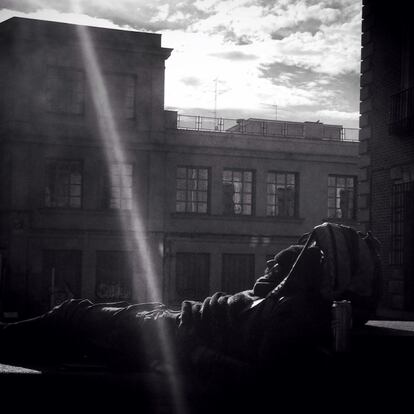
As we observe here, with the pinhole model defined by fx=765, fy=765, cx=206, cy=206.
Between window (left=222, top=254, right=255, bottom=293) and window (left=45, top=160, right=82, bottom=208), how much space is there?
20.2 ft

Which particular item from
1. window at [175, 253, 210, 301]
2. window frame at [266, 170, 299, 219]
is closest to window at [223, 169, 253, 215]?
window frame at [266, 170, 299, 219]

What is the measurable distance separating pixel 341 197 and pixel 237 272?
18.7 ft

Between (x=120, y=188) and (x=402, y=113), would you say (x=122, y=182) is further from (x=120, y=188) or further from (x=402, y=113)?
(x=402, y=113)

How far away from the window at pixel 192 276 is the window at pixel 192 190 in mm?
1927

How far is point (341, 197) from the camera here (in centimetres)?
3194

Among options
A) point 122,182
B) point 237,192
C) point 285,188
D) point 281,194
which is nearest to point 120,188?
point 122,182

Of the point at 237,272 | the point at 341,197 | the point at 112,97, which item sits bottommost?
the point at 237,272

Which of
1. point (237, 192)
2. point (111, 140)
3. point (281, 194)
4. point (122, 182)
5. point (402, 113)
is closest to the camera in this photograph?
point (402, 113)

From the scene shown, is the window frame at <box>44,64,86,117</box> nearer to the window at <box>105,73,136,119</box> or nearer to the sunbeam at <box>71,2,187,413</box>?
the sunbeam at <box>71,2,187,413</box>

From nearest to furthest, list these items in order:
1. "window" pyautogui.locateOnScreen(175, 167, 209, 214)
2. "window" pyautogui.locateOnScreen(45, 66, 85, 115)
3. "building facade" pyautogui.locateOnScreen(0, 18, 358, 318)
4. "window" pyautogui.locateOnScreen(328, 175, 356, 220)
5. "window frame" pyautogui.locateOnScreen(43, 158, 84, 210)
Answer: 1. "building facade" pyautogui.locateOnScreen(0, 18, 358, 318)
2. "window frame" pyautogui.locateOnScreen(43, 158, 84, 210)
3. "window" pyautogui.locateOnScreen(45, 66, 85, 115)
4. "window" pyautogui.locateOnScreen(175, 167, 209, 214)
5. "window" pyautogui.locateOnScreen(328, 175, 356, 220)

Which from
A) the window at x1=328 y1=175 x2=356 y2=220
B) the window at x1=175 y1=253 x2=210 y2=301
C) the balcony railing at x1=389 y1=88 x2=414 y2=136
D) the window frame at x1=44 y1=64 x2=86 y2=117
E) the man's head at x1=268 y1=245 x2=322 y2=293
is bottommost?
the window at x1=175 y1=253 x2=210 y2=301

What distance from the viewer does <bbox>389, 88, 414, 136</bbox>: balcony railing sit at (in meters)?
13.3

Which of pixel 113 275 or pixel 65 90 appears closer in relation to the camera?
pixel 113 275

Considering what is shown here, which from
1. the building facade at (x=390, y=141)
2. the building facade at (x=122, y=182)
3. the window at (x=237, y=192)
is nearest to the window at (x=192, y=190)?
the building facade at (x=122, y=182)
